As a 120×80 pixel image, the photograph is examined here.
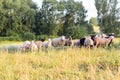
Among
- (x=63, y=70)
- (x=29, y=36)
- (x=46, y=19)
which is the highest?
(x=63, y=70)


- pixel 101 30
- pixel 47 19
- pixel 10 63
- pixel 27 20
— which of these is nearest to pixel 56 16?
pixel 47 19

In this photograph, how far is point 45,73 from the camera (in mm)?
6910

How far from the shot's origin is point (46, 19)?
61.7m

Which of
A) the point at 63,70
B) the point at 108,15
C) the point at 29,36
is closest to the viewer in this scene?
the point at 63,70

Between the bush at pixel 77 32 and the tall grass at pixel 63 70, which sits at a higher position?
the tall grass at pixel 63 70

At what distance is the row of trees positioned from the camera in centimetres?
5506

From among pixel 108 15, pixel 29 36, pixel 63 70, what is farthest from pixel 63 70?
pixel 108 15

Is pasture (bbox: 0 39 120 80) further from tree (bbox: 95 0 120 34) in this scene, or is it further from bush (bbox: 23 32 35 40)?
tree (bbox: 95 0 120 34)

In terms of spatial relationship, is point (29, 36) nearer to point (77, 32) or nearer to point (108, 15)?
point (77, 32)

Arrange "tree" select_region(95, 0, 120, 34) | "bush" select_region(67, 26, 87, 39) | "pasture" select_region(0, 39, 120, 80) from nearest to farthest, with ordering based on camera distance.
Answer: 1. "pasture" select_region(0, 39, 120, 80)
2. "bush" select_region(67, 26, 87, 39)
3. "tree" select_region(95, 0, 120, 34)

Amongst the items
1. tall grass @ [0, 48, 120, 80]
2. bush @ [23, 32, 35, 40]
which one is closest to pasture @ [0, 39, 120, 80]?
tall grass @ [0, 48, 120, 80]

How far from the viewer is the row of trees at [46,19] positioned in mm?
55062

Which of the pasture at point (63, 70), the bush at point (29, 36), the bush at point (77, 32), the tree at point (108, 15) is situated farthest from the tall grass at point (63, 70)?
the tree at point (108, 15)

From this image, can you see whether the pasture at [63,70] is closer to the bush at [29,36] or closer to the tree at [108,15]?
the bush at [29,36]
